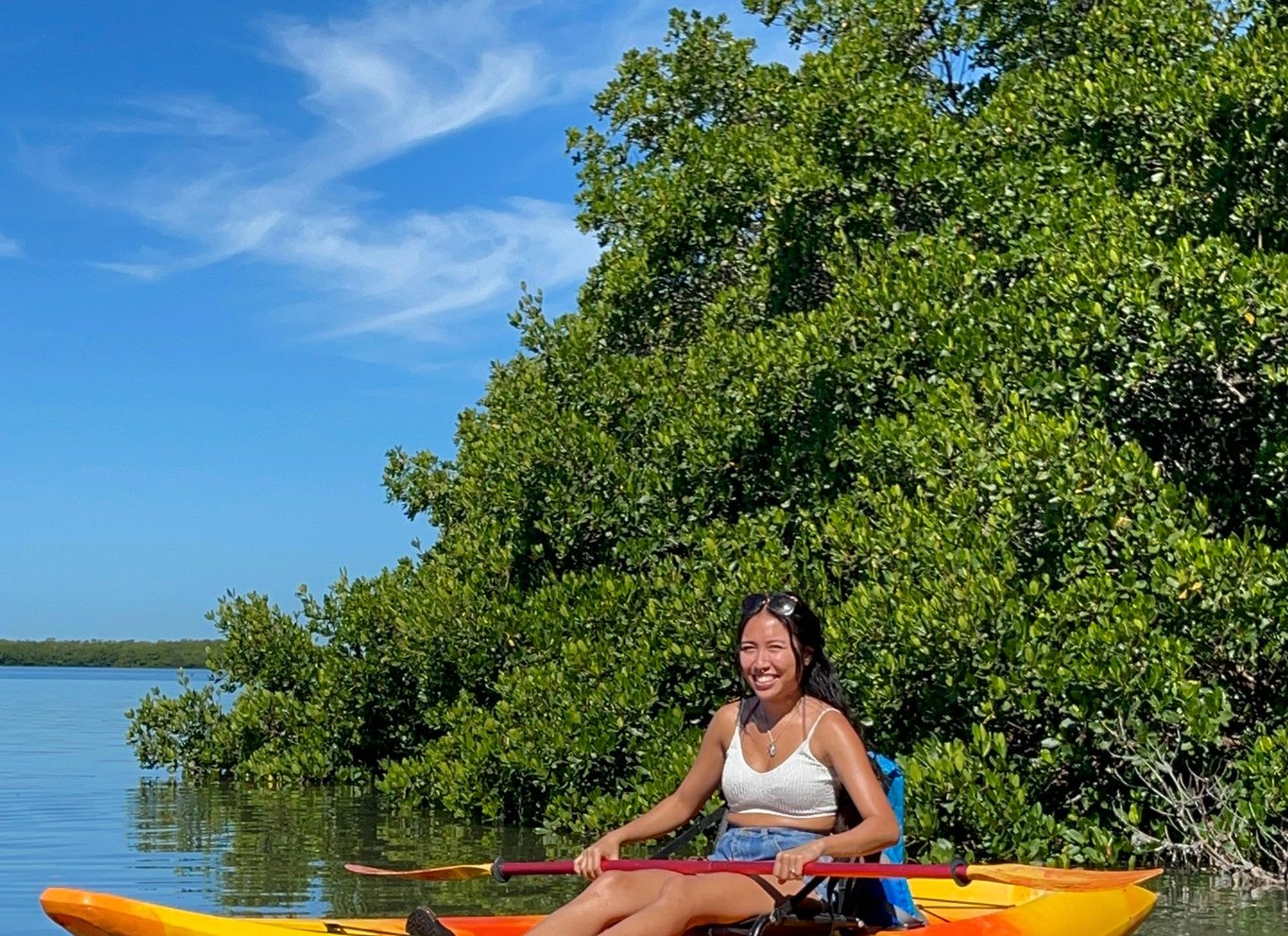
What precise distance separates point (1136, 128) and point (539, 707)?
7479mm

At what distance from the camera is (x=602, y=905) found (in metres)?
5.96

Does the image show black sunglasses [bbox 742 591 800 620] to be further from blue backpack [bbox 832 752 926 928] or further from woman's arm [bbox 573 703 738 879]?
blue backpack [bbox 832 752 926 928]

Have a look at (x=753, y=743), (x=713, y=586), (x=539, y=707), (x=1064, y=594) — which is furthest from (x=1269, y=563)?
(x=539, y=707)

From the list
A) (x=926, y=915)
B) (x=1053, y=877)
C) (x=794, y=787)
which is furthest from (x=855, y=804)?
(x=926, y=915)

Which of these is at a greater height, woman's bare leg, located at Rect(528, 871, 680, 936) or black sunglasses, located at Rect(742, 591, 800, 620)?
black sunglasses, located at Rect(742, 591, 800, 620)

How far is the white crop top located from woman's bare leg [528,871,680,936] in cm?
57

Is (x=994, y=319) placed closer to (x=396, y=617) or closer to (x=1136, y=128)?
(x=1136, y=128)

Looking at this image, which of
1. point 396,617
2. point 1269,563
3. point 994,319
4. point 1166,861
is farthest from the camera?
point 396,617

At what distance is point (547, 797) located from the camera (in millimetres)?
14992

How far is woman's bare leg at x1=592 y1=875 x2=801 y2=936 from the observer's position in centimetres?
586

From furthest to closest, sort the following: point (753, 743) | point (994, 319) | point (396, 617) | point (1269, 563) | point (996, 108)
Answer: point (396, 617) < point (996, 108) < point (994, 319) < point (1269, 563) < point (753, 743)

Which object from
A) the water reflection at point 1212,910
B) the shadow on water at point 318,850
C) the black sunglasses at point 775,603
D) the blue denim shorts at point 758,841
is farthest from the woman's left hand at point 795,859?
the shadow on water at point 318,850

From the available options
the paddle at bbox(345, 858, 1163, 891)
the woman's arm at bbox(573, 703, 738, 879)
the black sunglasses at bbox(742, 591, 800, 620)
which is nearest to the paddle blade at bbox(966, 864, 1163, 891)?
the paddle at bbox(345, 858, 1163, 891)

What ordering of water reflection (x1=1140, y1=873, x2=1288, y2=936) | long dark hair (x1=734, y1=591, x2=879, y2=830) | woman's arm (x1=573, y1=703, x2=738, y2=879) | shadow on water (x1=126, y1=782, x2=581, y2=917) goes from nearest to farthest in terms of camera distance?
long dark hair (x1=734, y1=591, x2=879, y2=830), woman's arm (x1=573, y1=703, x2=738, y2=879), water reflection (x1=1140, y1=873, x2=1288, y2=936), shadow on water (x1=126, y1=782, x2=581, y2=917)
